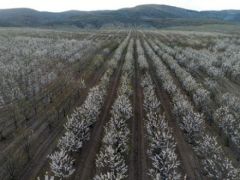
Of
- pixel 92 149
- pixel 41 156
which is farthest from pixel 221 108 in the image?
pixel 41 156

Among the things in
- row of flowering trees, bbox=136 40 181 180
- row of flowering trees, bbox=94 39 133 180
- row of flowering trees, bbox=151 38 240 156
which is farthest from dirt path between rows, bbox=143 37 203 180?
row of flowering trees, bbox=94 39 133 180

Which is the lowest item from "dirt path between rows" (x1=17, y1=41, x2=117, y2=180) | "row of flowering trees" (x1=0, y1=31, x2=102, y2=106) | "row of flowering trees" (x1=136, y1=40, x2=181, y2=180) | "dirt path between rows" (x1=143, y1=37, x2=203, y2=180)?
"dirt path between rows" (x1=17, y1=41, x2=117, y2=180)

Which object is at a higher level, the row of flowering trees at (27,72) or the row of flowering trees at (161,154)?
the row of flowering trees at (161,154)

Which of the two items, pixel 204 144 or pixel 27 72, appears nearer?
pixel 204 144

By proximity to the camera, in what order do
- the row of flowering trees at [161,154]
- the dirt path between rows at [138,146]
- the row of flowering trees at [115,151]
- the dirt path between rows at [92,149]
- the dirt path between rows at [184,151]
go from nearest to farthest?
the row of flowering trees at [161,154]
the row of flowering trees at [115,151]
the dirt path between rows at [92,149]
the dirt path between rows at [138,146]
the dirt path between rows at [184,151]

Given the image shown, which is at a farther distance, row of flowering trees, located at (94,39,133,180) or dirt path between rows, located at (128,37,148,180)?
dirt path between rows, located at (128,37,148,180)

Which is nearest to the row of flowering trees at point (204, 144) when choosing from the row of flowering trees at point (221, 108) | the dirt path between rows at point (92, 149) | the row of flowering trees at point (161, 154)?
the row of flowering trees at point (221, 108)

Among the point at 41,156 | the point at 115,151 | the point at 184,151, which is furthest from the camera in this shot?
the point at 184,151

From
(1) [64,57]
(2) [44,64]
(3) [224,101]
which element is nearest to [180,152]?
(3) [224,101]

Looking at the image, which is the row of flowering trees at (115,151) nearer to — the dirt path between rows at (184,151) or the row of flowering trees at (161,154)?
the row of flowering trees at (161,154)

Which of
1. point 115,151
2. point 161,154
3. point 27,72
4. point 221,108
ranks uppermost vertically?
point 221,108

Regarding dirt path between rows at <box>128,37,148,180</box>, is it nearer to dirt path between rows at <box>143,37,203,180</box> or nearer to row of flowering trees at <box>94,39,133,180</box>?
row of flowering trees at <box>94,39,133,180</box>

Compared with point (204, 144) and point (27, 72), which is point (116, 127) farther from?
point (27, 72)
